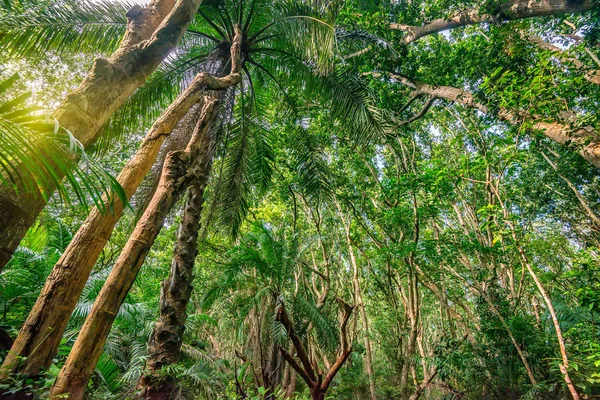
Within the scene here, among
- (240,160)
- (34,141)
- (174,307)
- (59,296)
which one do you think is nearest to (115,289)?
(59,296)

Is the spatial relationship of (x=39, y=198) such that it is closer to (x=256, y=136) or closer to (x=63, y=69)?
(x=256, y=136)

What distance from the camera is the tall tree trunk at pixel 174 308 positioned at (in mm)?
3521

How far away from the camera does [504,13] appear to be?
15.5 ft

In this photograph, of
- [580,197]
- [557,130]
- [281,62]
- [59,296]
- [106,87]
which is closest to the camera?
[59,296]

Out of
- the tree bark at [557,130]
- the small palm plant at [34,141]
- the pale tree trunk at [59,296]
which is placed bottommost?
the pale tree trunk at [59,296]

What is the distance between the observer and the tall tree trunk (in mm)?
3521

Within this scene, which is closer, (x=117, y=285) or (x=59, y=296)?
(x=59, y=296)

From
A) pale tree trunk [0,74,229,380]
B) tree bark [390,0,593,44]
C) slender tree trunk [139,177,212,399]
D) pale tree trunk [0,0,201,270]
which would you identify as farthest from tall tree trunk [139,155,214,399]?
tree bark [390,0,593,44]

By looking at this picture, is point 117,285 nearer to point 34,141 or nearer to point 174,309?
point 34,141

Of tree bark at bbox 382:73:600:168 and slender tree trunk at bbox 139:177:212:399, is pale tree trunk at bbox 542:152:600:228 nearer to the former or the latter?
tree bark at bbox 382:73:600:168

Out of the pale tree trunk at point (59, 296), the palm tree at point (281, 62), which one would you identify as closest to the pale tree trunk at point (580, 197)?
the palm tree at point (281, 62)

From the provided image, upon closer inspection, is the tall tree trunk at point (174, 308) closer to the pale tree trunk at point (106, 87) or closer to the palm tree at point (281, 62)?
the pale tree trunk at point (106, 87)

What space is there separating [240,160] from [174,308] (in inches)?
134

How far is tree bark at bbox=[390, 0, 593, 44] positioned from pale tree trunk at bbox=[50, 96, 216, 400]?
17.2 ft
